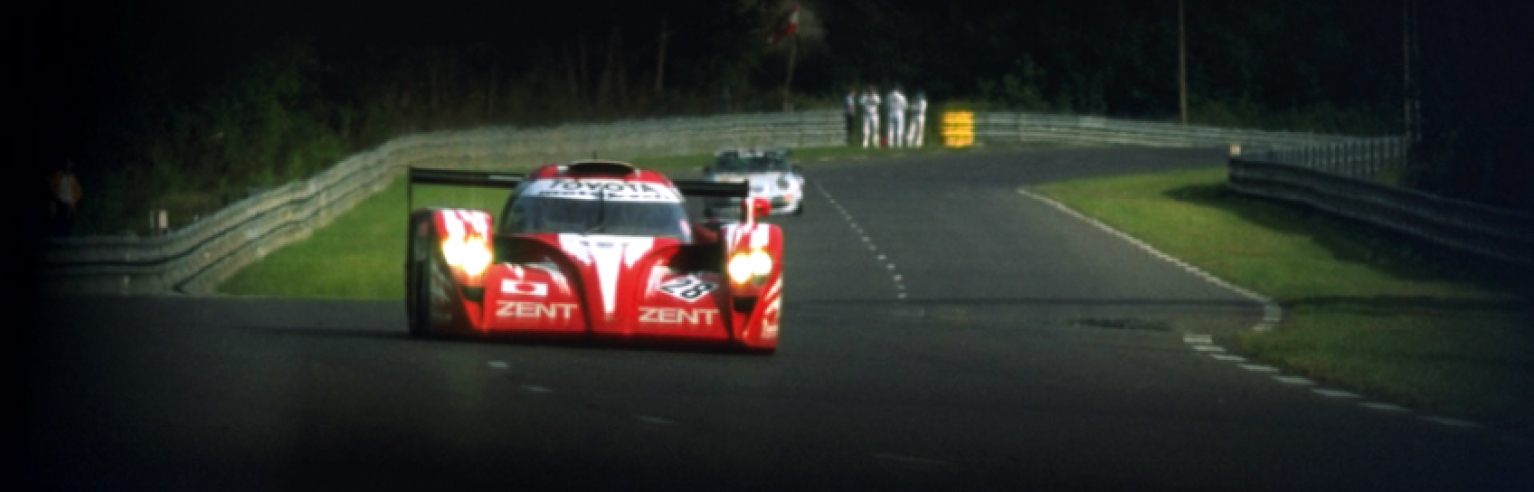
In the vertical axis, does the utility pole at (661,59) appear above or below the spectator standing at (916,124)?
above

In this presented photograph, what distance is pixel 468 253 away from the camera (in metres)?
16.3

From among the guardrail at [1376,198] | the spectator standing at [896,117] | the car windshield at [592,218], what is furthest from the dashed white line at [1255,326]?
the spectator standing at [896,117]

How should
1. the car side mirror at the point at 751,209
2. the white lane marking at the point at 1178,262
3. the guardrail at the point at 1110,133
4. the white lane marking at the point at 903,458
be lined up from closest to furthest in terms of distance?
the white lane marking at the point at 903,458 → the car side mirror at the point at 751,209 → the white lane marking at the point at 1178,262 → the guardrail at the point at 1110,133

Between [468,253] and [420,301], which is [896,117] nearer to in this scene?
[420,301]

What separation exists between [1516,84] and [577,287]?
77.9 ft

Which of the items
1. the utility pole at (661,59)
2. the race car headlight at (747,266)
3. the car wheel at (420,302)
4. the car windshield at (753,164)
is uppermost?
the utility pole at (661,59)

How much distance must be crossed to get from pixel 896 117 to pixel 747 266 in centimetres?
5058

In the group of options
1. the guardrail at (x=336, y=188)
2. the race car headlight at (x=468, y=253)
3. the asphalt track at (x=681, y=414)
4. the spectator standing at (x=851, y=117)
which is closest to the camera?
the asphalt track at (x=681, y=414)

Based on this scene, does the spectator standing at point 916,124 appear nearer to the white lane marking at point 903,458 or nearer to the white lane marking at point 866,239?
the white lane marking at point 866,239

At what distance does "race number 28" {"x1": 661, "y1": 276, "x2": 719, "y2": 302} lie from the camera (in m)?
16.4

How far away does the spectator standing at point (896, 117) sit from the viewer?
217 ft

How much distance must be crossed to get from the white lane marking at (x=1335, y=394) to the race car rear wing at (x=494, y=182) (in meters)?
4.30

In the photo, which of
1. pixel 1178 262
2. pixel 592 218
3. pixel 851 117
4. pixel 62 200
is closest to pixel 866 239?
→ pixel 1178 262

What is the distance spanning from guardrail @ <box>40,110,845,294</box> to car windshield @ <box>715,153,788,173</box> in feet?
7.95
